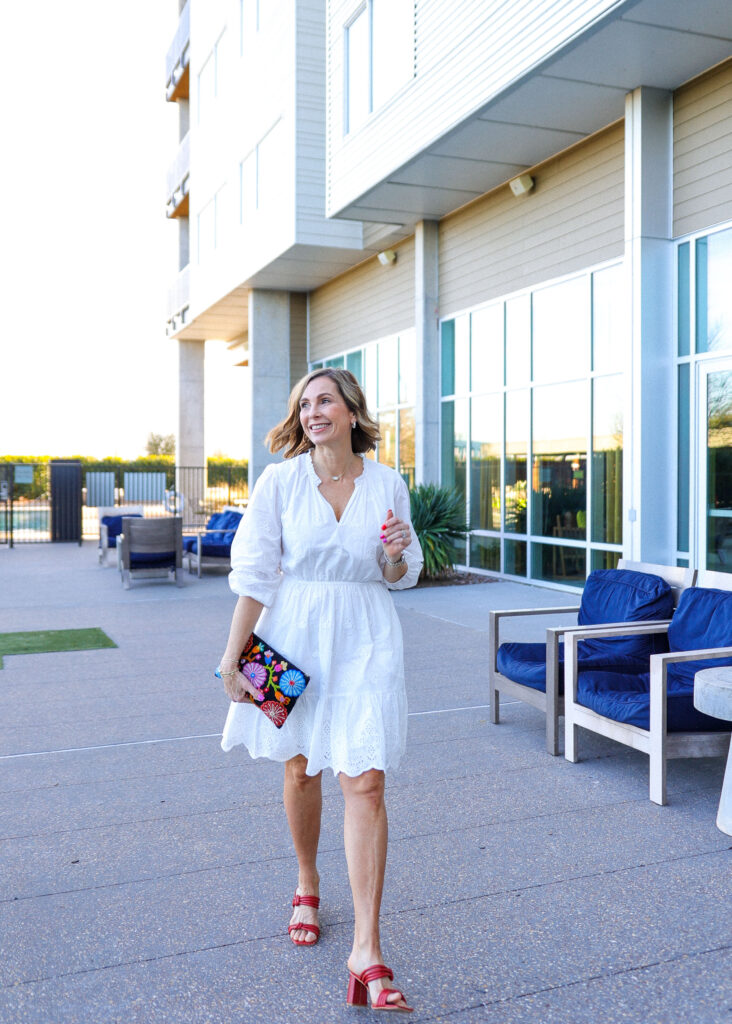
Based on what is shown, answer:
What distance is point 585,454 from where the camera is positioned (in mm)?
10945

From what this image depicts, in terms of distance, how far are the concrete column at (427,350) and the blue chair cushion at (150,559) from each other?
416 cm

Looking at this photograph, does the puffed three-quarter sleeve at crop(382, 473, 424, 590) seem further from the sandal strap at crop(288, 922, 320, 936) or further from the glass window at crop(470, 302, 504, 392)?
the glass window at crop(470, 302, 504, 392)

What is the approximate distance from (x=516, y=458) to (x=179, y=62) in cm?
1763

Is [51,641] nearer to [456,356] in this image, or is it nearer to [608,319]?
[608,319]

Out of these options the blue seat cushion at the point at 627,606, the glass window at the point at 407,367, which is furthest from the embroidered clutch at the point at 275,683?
the glass window at the point at 407,367

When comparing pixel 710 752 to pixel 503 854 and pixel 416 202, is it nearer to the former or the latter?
pixel 503 854

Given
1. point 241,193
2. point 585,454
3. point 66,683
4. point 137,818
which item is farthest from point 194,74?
point 137,818

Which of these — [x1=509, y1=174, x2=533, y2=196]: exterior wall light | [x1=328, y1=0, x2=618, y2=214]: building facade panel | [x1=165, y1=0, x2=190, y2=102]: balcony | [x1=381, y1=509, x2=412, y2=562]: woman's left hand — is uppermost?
[x1=165, y1=0, x2=190, y2=102]: balcony

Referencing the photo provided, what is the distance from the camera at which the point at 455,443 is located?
46.1ft

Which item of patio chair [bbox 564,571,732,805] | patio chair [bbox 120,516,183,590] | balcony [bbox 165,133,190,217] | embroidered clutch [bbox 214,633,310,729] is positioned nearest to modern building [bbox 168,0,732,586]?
patio chair [bbox 120,516,183,590]

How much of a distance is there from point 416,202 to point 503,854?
36.6 ft

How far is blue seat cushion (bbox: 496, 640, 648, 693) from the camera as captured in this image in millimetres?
4883

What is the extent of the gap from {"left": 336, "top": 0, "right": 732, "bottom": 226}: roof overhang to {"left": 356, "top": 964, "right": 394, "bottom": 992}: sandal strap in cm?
746

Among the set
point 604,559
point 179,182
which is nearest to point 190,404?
point 179,182
